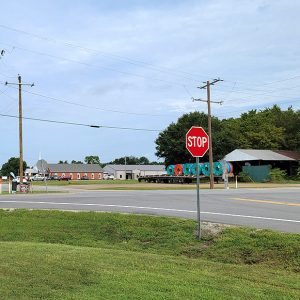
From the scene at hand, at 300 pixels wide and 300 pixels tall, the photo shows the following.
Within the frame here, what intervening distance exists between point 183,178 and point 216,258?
5553 centimetres

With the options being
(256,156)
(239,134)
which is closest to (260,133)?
(239,134)

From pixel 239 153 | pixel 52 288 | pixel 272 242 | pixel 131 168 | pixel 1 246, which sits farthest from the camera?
pixel 131 168

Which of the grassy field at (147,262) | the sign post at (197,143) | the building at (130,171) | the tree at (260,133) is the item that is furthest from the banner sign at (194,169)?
the building at (130,171)

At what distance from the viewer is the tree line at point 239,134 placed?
272 feet

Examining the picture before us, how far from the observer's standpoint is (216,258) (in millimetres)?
9602

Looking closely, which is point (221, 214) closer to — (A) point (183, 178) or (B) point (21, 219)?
(B) point (21, 219)

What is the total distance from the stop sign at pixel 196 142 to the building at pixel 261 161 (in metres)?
55.1

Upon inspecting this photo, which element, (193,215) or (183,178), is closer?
(193,215)

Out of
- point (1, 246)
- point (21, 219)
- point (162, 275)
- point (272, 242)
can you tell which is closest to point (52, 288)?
point (162, 275)

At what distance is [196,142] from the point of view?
11.2 m

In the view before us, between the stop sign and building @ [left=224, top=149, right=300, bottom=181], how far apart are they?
55.1m

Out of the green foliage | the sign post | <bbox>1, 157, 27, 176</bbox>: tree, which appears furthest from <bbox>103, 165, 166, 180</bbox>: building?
the sign post

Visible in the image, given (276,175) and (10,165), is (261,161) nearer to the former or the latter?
(276,175)

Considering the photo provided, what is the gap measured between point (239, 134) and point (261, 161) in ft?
54.7
